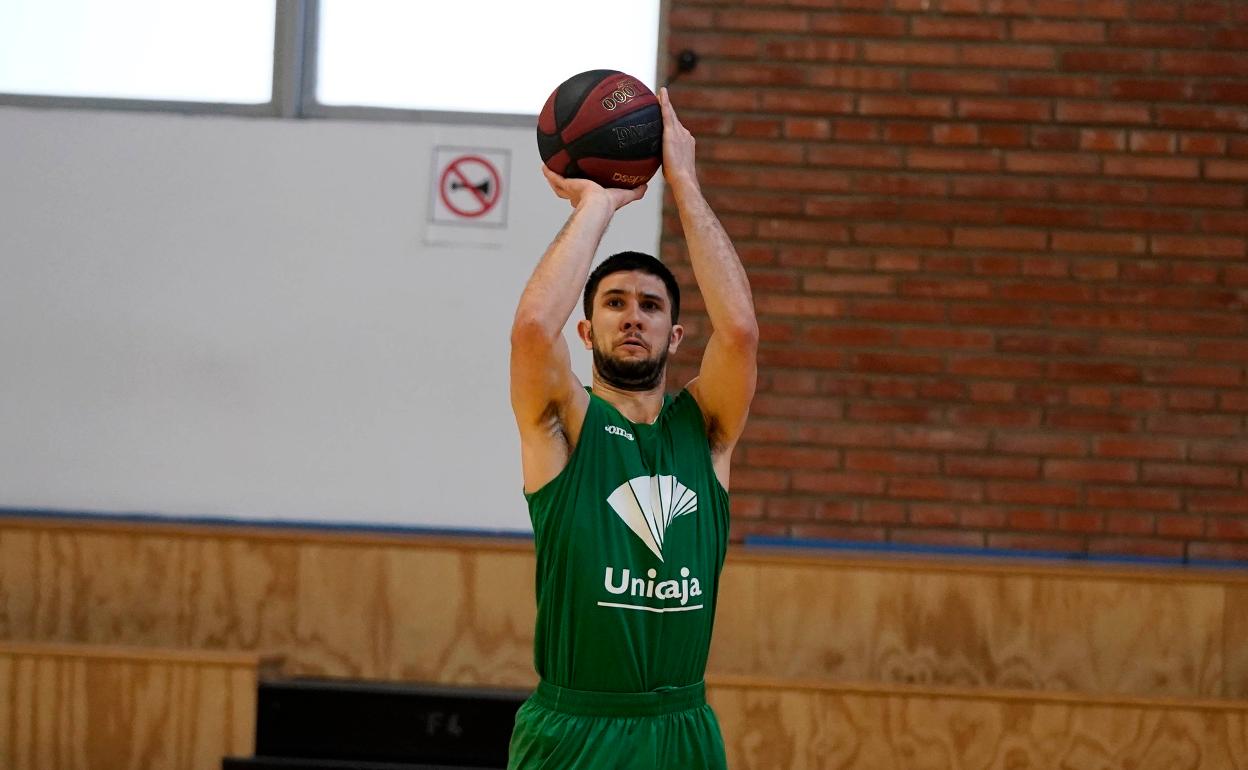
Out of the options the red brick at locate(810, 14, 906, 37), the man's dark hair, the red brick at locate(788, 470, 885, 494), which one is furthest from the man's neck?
the red brick at locate(810, 14, 906, 37)

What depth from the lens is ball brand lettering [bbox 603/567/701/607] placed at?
2.31 metres

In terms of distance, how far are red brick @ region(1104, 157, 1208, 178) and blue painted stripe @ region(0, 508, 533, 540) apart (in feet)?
7.51

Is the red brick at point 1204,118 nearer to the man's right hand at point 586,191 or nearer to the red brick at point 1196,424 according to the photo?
the red brick at point 1196,424

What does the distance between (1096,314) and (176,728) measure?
3132 mm

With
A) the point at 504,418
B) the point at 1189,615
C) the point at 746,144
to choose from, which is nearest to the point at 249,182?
the point at 504,418

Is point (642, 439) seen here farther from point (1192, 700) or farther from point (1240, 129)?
point (1240, 129)

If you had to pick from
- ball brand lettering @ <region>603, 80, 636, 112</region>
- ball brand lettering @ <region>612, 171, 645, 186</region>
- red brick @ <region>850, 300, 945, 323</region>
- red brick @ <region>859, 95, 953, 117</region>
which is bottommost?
red brick @ <region>850, 300, 945, 323</region>

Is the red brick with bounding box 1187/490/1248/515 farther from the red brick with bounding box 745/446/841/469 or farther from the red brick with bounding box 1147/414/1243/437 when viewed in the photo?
the red brick with bounding box 745/446/841/469

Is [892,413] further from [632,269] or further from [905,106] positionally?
[632,269]

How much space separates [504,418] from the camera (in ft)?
15.6

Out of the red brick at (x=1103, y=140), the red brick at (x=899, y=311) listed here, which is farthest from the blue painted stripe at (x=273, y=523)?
the red brick at (x=1103, y=140)

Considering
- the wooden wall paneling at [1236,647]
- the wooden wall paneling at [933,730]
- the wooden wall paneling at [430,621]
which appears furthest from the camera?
the wooden wall paneling at [430,621]

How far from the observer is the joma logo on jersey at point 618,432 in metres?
2.40

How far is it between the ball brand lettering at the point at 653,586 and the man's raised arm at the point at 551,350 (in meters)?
0.20
